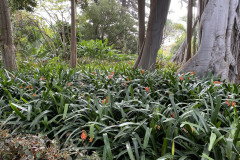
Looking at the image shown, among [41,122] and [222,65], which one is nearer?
[41,122]

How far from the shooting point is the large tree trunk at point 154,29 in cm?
458

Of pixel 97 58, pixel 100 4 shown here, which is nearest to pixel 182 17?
pixel 100 4

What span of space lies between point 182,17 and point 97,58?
55.6ft

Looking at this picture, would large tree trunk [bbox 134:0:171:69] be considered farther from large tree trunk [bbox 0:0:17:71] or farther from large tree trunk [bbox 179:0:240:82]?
large tree trunk [bbox 0:0:17:71]

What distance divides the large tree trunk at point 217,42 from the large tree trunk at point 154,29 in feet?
3.45

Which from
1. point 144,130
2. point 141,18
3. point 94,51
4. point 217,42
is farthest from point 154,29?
point 94,51

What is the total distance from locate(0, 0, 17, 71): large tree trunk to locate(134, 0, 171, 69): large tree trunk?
10.8 feet

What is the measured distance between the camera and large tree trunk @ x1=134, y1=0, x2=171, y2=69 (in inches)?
180

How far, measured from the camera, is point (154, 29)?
4691 mm

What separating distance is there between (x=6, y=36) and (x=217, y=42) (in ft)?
15.6

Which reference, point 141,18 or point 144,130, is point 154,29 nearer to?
point 141,18

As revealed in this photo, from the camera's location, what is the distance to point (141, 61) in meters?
4.98

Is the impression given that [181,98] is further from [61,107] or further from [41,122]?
[41,122]

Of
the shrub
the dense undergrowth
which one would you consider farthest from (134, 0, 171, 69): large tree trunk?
the shrub
